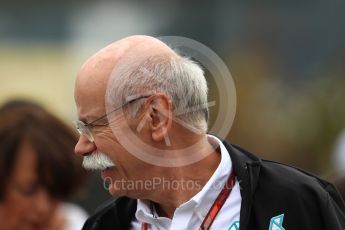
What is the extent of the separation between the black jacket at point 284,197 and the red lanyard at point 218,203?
6 cm

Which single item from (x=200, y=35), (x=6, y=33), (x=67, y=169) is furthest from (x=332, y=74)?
(x=67, y=169)

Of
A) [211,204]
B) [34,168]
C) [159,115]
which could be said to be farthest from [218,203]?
[34,168]

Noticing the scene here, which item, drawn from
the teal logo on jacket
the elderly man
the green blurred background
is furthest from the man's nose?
the green blurred background

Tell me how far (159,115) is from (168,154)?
0.18 m

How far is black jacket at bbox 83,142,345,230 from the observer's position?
3.46 metres

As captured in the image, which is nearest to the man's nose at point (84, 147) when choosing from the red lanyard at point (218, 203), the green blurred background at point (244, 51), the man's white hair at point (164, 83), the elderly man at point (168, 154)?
the elderly man at point (168, 154)

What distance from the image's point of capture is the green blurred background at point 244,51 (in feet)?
32.6

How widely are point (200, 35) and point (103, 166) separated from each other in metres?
9.76

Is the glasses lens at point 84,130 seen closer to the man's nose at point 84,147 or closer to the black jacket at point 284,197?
the man's nose at point 84,147

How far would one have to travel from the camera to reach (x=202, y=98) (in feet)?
12.3

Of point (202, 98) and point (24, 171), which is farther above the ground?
point (202, 98)

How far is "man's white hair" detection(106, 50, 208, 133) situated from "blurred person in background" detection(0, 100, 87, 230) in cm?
118

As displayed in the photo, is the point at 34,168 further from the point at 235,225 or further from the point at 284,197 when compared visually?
the point at 284,197

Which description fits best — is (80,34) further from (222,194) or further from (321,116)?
(222,194)
